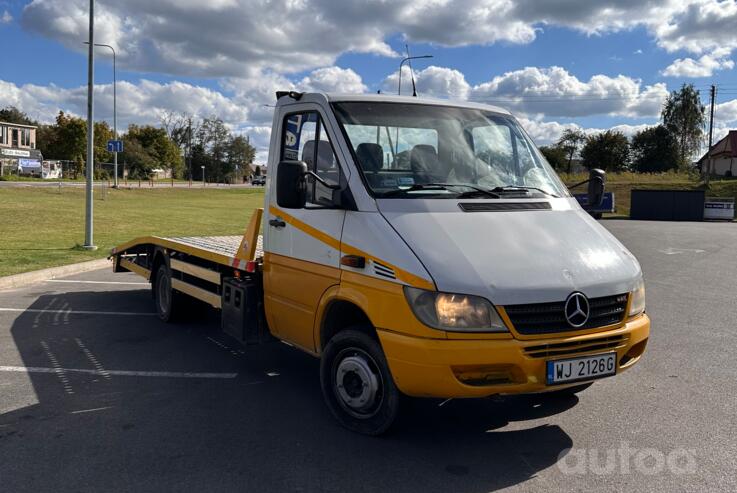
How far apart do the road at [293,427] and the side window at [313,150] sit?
159 centimetres

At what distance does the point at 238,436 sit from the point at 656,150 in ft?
309

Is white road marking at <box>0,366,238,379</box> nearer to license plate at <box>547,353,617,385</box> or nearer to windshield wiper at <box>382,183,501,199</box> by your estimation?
windshield wiper at <box>382,183,501,199</box>

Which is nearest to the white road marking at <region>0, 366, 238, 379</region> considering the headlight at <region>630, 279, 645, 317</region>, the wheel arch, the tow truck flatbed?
the tow truck flatbed

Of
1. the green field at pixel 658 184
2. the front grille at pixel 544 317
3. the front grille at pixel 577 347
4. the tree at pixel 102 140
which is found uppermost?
the tree at pixel 102 140

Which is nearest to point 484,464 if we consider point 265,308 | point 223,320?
point 265,308

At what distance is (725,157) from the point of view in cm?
8719

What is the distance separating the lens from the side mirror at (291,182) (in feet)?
14.1

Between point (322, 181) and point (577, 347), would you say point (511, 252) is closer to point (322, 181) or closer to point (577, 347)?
point (577, 347)

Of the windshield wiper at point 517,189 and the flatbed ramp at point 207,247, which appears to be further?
the flatbed ramp at point 207,247

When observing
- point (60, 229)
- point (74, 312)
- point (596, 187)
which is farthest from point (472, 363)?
point (60, 229)

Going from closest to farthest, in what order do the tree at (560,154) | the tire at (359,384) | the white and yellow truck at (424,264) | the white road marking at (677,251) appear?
the white and yellow truck at (424,264)
the tire at (359,384)
the white road marking at (677,251)
the tree at (560,154)

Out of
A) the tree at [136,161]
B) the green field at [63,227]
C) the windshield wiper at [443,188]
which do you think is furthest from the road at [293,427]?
the tree at [136,161]

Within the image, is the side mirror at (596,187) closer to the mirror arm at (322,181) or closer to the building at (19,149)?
the mirror arm at (322,181)

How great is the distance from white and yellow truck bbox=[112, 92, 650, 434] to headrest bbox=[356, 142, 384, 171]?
11mm
